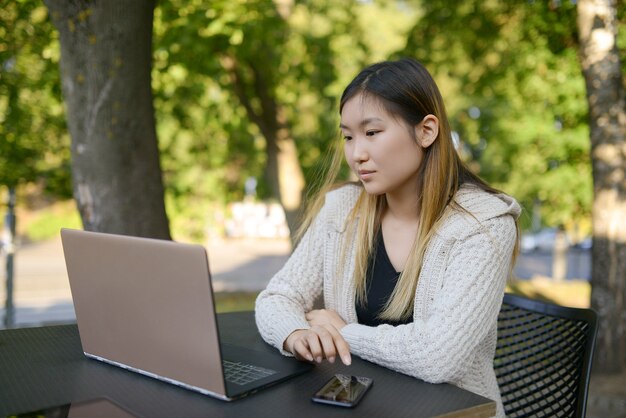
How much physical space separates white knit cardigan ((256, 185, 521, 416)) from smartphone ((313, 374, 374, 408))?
19cm

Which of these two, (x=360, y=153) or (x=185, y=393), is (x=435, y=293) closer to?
(x=360, y=153)

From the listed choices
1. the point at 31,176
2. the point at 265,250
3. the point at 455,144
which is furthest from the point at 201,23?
the point at 265,250

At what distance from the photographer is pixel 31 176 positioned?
6.09 metres

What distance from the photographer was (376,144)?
1837 millimetres

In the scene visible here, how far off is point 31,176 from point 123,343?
5.18 m

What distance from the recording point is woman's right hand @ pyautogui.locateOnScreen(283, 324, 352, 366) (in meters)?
1.50

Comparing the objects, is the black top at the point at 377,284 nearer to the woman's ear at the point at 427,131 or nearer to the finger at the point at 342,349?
the woman's ear at the point at 427,131

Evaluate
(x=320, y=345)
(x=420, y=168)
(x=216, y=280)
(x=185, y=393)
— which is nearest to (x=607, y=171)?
(x=420, y=168)

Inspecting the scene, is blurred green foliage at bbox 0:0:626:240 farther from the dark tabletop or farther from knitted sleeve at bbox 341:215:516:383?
the dark tabletop

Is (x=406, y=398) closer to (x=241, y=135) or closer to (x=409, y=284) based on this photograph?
(x=409, y=284)

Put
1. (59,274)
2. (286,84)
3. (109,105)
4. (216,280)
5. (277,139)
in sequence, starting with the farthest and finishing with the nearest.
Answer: (59,274) < (216,280) < (286,84) < (277,139) < (109,105)

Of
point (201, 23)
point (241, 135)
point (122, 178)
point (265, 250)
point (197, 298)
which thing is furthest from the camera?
point (265, 250)

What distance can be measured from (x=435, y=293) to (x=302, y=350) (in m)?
0.47

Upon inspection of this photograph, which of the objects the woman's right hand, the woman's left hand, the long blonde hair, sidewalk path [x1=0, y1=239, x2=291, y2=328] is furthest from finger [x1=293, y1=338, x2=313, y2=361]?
sidewalk path [x1=0, y1=239, x2=291, y2=328]
